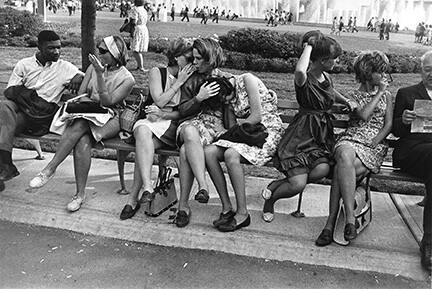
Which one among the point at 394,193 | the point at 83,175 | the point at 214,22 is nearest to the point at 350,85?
the point at 394,193

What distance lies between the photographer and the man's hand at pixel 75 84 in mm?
4871

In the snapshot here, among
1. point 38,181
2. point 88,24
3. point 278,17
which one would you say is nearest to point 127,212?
point 38,181

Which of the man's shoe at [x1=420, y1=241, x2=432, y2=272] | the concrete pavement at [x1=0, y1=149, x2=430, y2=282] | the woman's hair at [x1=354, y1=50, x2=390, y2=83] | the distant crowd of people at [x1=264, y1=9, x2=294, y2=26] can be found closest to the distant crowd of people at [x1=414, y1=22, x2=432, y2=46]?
the distant crowd of people at [x1=264, y1=9, x2=294, y2=26]

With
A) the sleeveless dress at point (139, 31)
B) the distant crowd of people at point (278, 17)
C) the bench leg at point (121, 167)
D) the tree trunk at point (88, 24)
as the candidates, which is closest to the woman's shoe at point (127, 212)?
the bench leg at point (121, 167)

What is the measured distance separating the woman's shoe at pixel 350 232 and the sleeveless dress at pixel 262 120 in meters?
0.77

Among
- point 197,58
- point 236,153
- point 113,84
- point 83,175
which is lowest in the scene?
point 83,175

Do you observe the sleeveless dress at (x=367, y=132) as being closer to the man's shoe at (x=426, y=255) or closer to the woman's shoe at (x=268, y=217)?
the man's shoe at (x=426, y=255)

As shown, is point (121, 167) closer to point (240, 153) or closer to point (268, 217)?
point (240, 153)

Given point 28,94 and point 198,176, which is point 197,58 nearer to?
point 198,176

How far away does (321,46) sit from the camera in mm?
4066

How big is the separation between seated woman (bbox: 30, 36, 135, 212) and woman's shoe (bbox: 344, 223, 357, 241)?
2.02 m

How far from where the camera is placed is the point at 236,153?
4.04m

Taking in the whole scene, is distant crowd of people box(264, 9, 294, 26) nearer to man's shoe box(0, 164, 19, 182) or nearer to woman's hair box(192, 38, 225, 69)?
woman's hair box(192, 38, 225, 69)

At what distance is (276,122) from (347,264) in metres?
1.26
